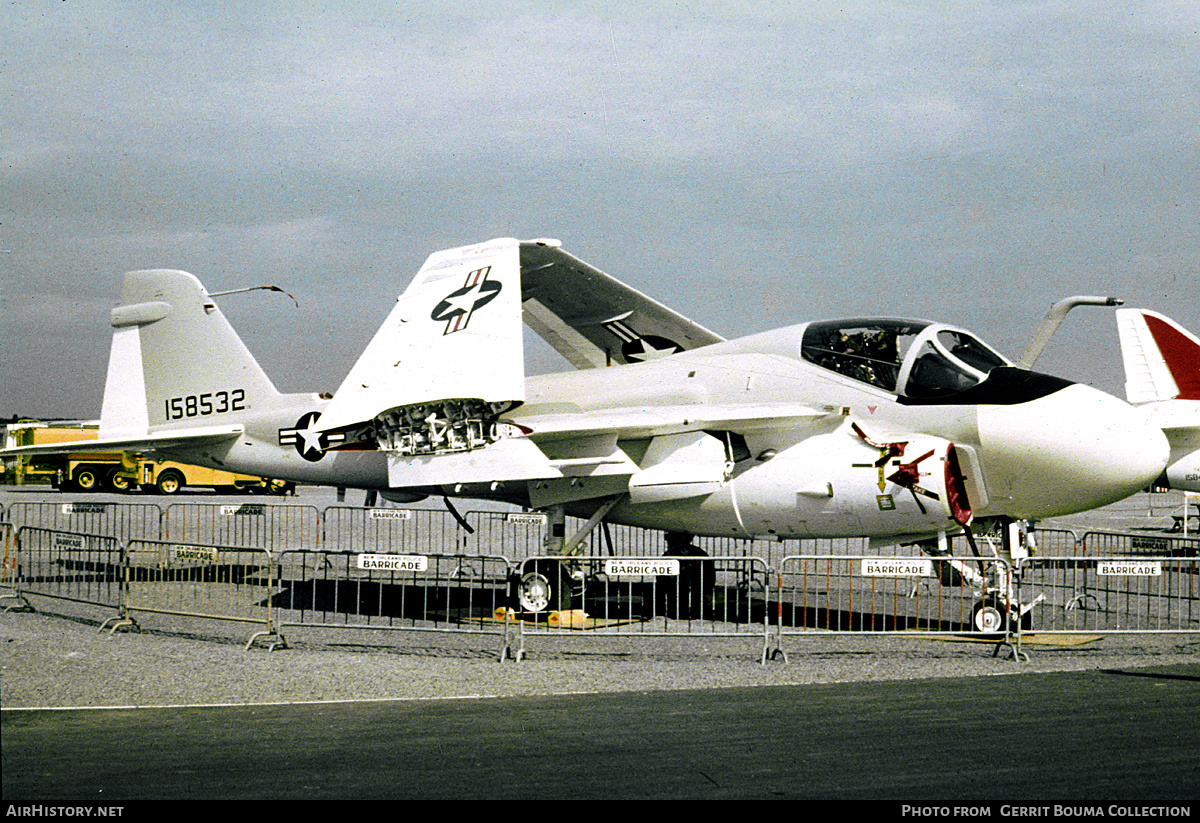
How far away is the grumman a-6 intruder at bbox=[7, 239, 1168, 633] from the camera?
34.6 feet

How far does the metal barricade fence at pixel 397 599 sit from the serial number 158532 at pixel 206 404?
2.44m

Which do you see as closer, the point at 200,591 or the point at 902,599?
the point at 200,591

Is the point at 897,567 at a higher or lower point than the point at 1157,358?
lower

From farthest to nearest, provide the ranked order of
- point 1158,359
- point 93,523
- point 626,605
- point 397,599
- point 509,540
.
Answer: point 93,523 < point 509,540 < point 1158,359 < point 397,599 < point 626,605

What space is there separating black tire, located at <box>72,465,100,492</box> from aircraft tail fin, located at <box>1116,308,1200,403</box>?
3529cm

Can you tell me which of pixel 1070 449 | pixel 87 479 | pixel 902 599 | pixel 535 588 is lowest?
pixel 902 599

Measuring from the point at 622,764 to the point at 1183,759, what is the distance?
3.01 m

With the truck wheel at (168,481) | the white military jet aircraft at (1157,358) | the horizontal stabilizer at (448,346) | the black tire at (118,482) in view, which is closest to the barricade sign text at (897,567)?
the horizontal stabilizer at (448,346)

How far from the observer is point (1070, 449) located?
10250mm

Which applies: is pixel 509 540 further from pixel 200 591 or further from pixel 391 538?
pixel 200 591

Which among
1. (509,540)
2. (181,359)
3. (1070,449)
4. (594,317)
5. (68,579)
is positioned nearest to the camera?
(1070,449)

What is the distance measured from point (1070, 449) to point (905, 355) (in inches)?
73.5

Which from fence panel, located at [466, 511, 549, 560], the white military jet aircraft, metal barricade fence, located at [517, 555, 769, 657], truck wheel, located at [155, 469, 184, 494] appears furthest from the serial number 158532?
truck wheel, located at [155, 469, 184, 494]

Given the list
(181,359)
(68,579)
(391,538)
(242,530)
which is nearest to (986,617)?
(68,579)
